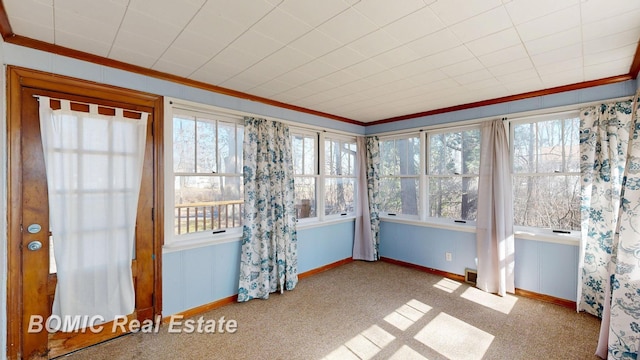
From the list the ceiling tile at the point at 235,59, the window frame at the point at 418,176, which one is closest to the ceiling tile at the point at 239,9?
the ceiling tile at the point at 235,59

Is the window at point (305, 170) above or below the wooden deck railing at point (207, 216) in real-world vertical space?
above

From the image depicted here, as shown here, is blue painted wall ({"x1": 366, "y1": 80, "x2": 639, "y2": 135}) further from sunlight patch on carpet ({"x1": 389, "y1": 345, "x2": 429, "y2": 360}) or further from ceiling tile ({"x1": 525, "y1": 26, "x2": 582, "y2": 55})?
sunlight patch on carpet ({"x1": 389, "y1": 345, "x2": 429, "y2": 360})

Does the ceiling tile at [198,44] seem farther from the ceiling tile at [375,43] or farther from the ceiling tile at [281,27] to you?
the ceiling tile at [375,43]

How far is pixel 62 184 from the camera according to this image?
2068 mm

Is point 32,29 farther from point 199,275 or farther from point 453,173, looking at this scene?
point 453,173

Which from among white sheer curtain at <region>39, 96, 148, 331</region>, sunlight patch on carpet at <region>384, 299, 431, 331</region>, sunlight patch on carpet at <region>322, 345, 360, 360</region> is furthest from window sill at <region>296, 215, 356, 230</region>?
white sheer curtain at <region>39, 96, 148, 331</region>

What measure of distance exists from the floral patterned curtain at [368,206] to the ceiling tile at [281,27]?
9.59ft

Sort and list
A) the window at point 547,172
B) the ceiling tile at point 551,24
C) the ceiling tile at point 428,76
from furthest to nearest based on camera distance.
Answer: the window at point 547,172 < the ceiling tile at point 428,76 < the ceiling tile at point 551,24

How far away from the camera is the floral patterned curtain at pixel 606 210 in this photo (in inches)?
75.5

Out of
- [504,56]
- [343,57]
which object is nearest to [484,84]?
[504,56]

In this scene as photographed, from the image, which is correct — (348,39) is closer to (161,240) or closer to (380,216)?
(161,240)

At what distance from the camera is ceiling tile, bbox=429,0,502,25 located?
149 cm

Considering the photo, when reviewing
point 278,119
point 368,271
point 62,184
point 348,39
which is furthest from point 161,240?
point 368,271

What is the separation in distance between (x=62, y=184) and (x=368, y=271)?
357 centimetres
